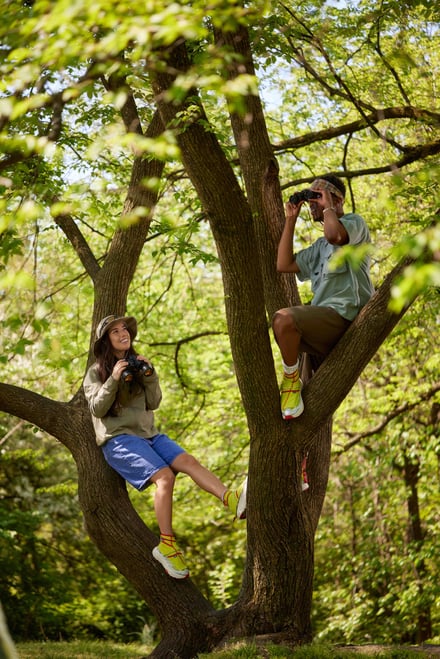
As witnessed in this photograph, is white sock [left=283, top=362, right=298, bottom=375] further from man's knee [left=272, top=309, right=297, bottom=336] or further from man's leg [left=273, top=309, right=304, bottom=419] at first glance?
man's knee [left=272, top=309, right=297, bottom=336]

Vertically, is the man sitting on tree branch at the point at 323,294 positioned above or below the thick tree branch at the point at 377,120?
below

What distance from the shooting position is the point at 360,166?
11734mm

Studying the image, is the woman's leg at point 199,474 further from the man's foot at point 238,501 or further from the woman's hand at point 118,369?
the woman's hand at point 118,369

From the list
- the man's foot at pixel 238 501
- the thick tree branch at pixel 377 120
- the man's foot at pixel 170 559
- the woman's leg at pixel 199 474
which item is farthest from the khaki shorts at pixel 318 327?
the thick tree branch at pixel 377 120

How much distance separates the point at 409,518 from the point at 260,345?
8295mm

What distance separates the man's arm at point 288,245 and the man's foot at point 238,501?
1.41 meters

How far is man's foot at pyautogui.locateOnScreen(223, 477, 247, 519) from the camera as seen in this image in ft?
17.2

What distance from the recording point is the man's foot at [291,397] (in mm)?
4723

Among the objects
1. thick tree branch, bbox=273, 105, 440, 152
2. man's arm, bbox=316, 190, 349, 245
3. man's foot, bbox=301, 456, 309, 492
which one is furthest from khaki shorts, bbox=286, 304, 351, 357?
thick tree branch, bbox=273, 105, 440, 152

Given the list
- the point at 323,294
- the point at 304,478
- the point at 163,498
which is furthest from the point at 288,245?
the point at 163,498

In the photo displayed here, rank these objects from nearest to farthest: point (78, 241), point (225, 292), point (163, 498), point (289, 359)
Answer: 1. point (289, 359)
2. point (225, 292)
3. point (163, 498)
4. point (78, 241)

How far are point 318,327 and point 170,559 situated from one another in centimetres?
187

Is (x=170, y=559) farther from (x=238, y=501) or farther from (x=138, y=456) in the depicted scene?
(x=138, y=456)

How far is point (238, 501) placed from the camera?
5.29 m
